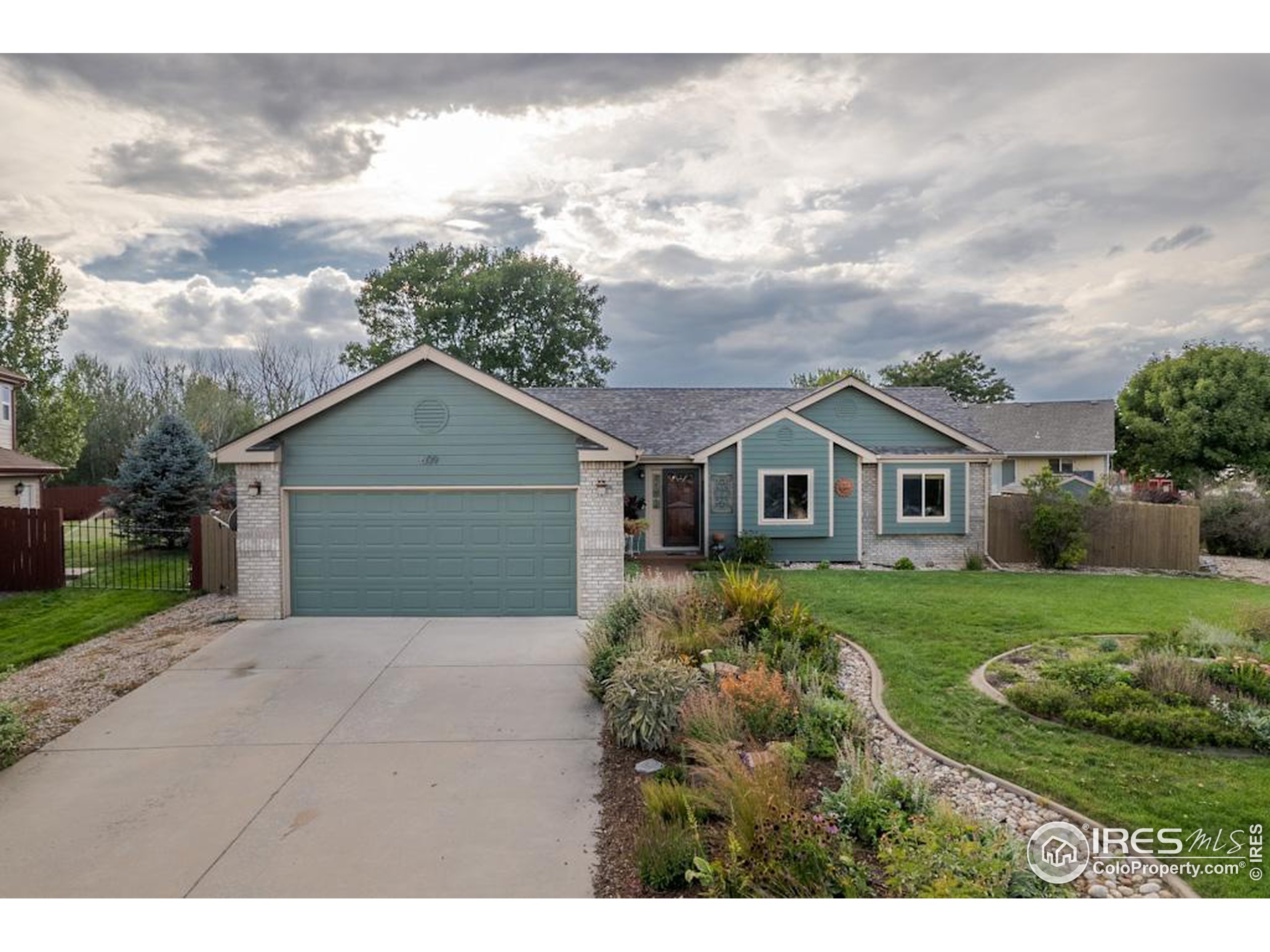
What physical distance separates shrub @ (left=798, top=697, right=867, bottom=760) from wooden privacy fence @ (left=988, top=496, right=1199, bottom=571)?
12504 millimetres

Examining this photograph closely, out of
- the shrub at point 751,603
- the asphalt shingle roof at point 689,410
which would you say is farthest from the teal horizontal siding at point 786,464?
the shrub at point 751,603

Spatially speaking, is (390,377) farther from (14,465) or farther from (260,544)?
(14,465)

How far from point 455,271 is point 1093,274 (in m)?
29.1

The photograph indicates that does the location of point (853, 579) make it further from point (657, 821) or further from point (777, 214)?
point (657, 821)

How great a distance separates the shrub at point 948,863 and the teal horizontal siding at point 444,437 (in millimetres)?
7475

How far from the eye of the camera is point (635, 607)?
8344 millimetres

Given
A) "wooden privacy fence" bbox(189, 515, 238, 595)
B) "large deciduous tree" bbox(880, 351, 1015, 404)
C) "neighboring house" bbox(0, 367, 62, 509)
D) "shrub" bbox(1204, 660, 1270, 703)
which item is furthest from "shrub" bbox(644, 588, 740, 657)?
"large deciduous tree" bbox(880, 351, 1015, 404)

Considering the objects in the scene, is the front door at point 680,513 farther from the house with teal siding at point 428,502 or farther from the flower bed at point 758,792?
the flower bed at point 758,792

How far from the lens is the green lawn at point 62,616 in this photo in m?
8.98

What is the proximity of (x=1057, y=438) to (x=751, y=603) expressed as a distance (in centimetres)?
2783

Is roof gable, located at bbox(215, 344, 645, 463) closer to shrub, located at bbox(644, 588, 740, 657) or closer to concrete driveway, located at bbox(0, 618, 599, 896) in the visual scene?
shrub, located at bbox(644, 588, 740, 657)

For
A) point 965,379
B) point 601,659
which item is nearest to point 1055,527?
point 601,659

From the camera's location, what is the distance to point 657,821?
413 cm
